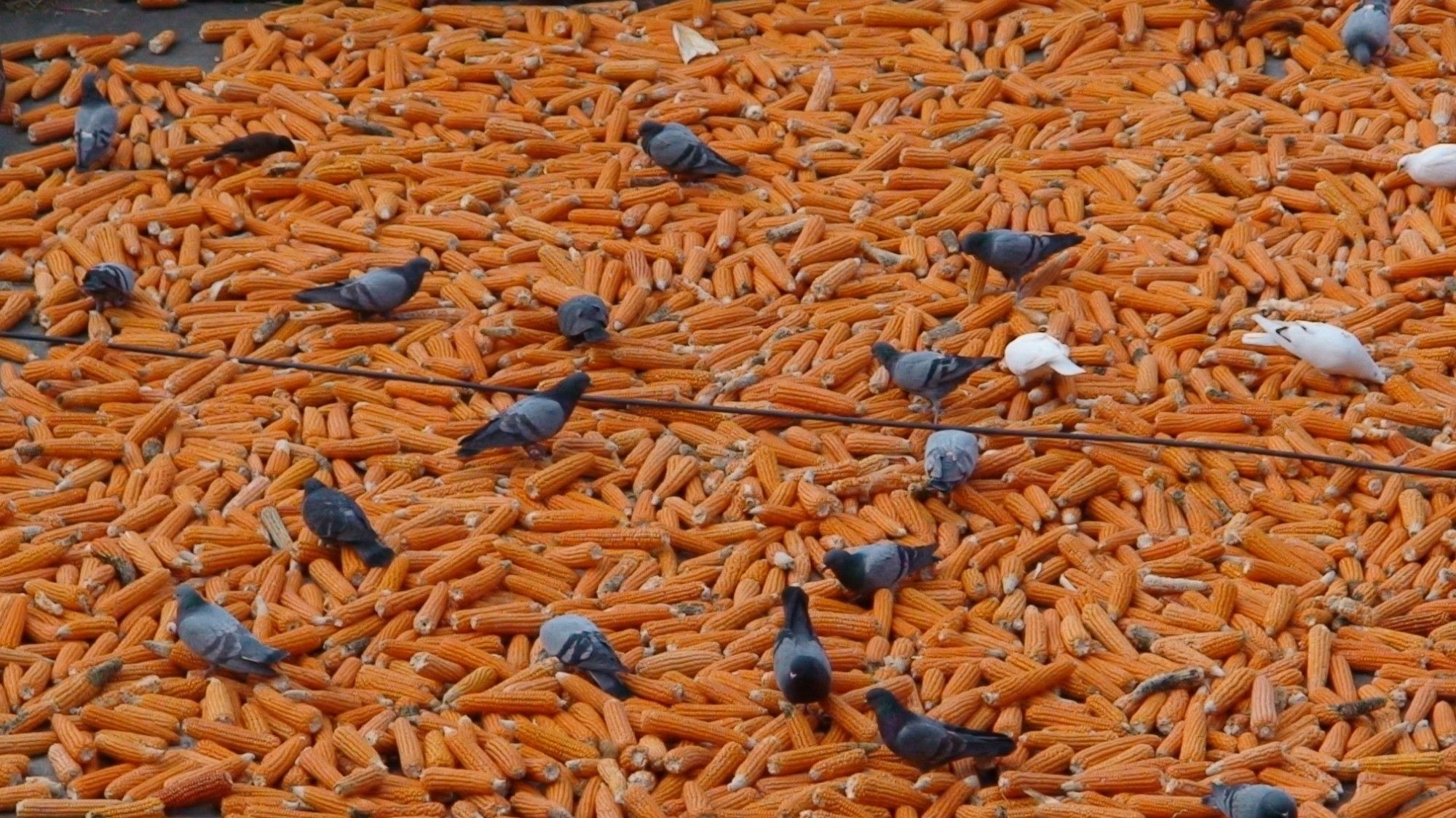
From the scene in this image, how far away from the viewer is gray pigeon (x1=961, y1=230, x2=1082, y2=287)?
8.23 meters

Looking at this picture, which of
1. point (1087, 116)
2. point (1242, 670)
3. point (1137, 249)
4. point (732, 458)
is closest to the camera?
point (1242, 670)

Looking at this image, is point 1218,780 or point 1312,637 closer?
point 1218,780

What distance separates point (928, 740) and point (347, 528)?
2335mm

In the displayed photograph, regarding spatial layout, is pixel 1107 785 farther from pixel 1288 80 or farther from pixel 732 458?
pixel 1288 80

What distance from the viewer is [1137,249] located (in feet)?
28.5

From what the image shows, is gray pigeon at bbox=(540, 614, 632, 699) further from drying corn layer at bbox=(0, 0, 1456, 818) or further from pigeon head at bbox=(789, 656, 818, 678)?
pigeon head at bbox=(789, 656, 818, 678)

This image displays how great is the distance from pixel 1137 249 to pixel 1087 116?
1110mm

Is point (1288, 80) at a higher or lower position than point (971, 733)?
higher

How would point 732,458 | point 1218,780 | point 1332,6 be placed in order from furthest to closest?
1. point 1332,6
2. point 732,458
3. point 1218,780

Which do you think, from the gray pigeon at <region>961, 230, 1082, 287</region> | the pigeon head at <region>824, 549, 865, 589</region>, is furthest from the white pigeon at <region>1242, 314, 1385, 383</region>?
the pigeon head at <region>824, 549, 865, 589</region>

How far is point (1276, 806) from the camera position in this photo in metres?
5.88

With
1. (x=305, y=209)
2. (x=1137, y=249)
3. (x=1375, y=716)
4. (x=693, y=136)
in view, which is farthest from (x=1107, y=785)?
(x=305, y=209)

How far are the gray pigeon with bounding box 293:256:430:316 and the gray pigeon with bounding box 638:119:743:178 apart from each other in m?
1.38

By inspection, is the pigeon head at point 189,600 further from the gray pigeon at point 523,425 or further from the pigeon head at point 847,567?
the pigeon head at point 847,567
